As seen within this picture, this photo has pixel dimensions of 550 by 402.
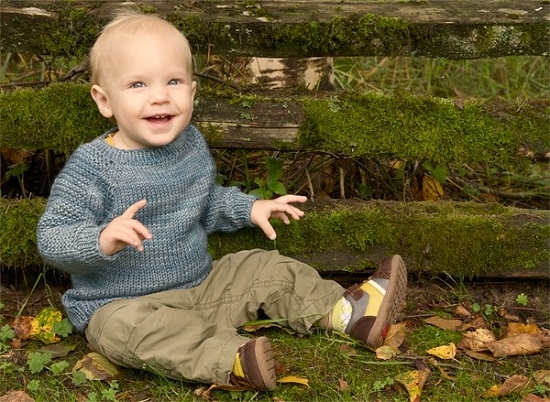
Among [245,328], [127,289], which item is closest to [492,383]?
[245,328]

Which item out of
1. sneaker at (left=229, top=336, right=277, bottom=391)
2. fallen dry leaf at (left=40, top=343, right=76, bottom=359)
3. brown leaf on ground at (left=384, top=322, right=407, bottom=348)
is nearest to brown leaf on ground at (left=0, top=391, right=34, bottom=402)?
fallen dry leaf at (left=40, top=343, right=76, bottom=359)

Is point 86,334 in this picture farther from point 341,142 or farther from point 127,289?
point 341,142

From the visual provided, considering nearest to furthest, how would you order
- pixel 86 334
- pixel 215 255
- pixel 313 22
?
pixel 86 334
pixel 313 22
pixel 215 255

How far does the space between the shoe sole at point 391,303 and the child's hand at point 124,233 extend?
3.33ft

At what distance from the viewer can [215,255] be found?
Result: 389 cm

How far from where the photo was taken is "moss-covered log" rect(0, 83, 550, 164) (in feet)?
12.3

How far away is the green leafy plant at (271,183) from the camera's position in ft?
13.1

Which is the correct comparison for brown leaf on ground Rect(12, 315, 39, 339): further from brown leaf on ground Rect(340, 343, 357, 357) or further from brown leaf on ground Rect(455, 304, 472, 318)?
brown leaf on ground Rect(455, 304, 472, 318)

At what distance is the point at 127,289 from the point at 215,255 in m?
0.62

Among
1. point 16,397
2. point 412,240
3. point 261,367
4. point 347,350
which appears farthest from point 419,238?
point 16,397

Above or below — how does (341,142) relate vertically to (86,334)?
above

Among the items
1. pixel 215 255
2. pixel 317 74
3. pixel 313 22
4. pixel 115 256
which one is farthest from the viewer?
pixel 317 74

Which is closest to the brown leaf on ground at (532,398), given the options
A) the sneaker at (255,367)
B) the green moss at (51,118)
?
the sneaker at (255,367)

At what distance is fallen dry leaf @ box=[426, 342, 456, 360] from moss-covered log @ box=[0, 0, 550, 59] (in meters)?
1.29
